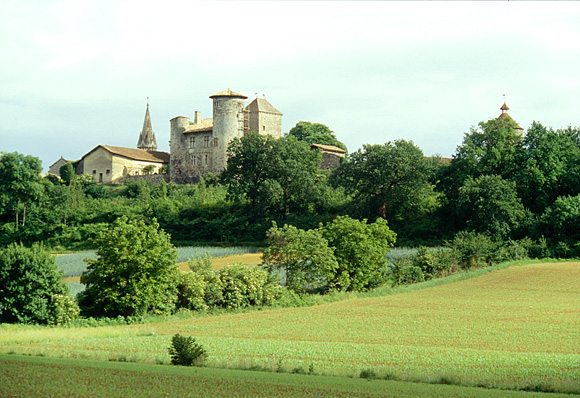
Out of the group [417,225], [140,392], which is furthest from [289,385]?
[417,225]

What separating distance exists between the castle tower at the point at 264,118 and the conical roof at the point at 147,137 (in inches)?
1507

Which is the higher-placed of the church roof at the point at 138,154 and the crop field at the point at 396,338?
the church roof at the point at 138,154

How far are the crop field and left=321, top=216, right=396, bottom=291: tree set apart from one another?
9.26ft

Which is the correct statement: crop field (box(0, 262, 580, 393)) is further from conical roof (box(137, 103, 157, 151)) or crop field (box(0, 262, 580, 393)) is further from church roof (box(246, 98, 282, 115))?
conical roof (box(137, 103, 157, 151))

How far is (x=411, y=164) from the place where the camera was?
60312 millimetres

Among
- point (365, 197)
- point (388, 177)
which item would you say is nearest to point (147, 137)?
point (365, 197)

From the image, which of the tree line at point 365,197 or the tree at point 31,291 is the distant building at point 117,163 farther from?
the tree at point 31,291

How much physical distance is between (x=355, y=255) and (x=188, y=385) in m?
27.4

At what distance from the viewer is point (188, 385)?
13.3 metres

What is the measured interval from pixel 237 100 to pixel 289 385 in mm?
76241

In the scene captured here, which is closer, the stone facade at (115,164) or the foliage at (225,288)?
the foliage at (225,288)

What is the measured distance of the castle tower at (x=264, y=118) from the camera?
299 feet

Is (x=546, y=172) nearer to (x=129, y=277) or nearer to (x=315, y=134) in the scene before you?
(x=129, y=277)

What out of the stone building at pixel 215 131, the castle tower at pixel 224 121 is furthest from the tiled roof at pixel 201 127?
the castle tower at pixel 224 121
